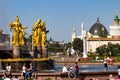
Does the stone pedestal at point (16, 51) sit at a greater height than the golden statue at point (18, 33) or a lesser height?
lesser

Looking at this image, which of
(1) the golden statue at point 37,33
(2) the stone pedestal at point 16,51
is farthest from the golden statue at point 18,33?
(1) the golden statue at point 37,33

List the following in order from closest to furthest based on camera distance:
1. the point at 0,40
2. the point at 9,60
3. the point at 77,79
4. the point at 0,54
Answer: the point at 77,79 → the point at 9,60 → the point at 0,54 → the point at 0,40

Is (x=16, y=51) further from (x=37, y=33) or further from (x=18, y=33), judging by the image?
(x=37, y=33)

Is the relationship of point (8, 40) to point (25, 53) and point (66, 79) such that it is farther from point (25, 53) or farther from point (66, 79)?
point (66, 79)

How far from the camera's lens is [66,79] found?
25.3m

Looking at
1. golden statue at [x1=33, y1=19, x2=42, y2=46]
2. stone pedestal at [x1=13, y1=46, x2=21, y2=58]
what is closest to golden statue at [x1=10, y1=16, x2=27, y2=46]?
stone pedestal at [x1=13, y1=46, x2=21, y2=58]

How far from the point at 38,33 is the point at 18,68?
5037 millimetres

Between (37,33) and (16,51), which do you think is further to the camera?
(37,33)

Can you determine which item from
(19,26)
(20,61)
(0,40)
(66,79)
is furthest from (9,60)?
(66,79)

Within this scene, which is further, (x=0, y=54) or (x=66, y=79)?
(x=0, y=54)

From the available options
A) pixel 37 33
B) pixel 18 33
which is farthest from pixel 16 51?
pixel 37 33

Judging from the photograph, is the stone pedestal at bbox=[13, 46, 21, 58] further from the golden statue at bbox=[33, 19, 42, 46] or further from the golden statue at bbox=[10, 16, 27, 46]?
the golden statue at bbox=[33, 19, 42, 46]

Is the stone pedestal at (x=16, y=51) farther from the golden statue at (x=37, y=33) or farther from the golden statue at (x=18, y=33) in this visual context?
the golden statue at (x=37, y=33)

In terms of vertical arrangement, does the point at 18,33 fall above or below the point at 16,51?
above
